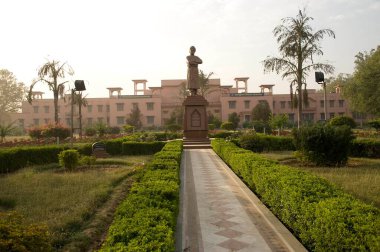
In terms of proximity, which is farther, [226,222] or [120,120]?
[120,120]

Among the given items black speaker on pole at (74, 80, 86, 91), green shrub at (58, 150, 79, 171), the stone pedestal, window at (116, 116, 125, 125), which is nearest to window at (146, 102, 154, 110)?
window at (116, 116, 125, 125)

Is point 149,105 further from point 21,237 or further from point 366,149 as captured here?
point 21,237

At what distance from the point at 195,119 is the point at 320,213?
20133mm

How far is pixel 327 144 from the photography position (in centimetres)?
1289

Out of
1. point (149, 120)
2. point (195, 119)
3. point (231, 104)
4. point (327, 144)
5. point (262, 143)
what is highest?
point (231, 104)

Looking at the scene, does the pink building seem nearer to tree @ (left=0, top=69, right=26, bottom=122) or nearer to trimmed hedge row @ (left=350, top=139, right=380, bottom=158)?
tree @ (left=0, top=69, right=26, bottom=122)

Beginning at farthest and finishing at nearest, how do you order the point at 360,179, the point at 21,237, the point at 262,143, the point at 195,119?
the point at 195,119, the point at 262,143, the point at 360,179, the point at 21,237

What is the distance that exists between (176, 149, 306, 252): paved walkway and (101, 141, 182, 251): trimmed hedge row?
24.8 inches

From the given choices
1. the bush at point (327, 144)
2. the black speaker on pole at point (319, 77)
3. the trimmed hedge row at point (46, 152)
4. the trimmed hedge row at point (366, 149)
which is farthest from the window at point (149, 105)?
the bush at point (327, 144)

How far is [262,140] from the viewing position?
19.0m

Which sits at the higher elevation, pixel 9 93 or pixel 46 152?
pixel 9 93

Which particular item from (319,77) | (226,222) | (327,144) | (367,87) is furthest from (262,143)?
(367,87)

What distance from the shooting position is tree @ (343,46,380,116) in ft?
123

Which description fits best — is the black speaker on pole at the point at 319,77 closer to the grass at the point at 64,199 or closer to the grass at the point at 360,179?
the grass at the point at 360,179
